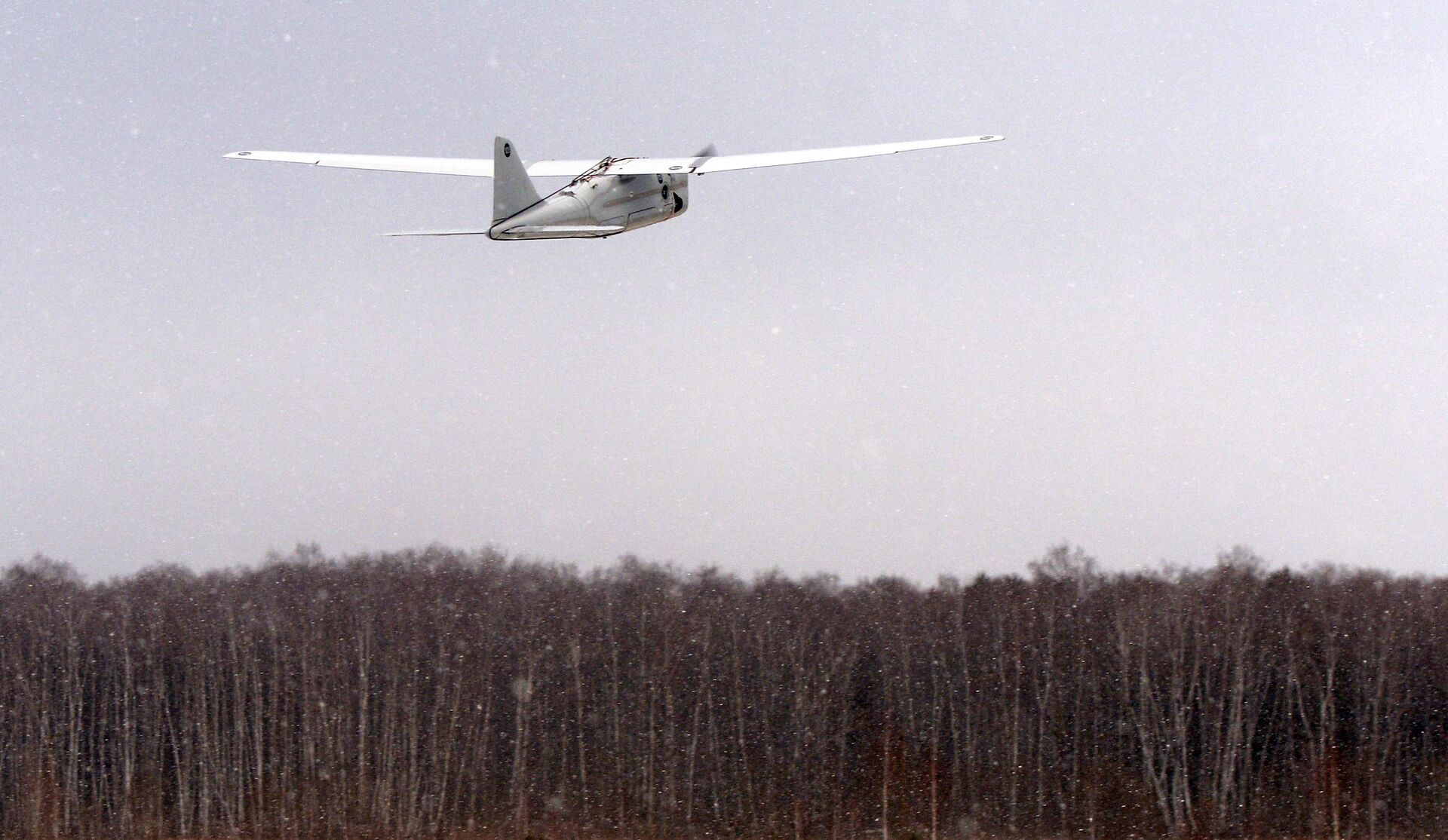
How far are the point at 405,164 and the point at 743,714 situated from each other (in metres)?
39.7

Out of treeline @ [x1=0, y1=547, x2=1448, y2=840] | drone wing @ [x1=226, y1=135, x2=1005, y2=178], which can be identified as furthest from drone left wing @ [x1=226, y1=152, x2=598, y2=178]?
treeline @ [x1=0, y1=547, x2=1448, y2=840]

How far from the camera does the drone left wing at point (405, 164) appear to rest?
24.7 m

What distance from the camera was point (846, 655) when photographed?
62062 mm

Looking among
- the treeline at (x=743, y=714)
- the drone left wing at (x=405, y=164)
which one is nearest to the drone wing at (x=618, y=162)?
the drone left wing at (x=405, y=164)

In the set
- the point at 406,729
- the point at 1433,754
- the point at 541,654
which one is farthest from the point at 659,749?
the point at 1433,754

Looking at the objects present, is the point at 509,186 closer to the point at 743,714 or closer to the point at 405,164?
the point at 405,164

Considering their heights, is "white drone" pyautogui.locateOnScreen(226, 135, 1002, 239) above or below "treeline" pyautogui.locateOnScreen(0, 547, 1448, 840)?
above

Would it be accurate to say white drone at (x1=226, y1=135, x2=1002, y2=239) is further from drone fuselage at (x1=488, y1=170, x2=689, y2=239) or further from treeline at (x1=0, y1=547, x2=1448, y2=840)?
treeline at (x1=0, y1=547, x2=1448, y2=840)

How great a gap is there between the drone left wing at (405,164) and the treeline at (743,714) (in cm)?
3792

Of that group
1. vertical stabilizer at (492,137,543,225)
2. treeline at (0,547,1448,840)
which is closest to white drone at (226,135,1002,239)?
vertical stabilizer at (492,137,543,225)

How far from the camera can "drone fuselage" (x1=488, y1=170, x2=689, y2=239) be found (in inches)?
854

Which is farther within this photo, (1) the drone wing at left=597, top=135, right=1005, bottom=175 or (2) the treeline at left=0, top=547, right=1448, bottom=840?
(2) the treeline at left=0, top=547, right=1448, bottom=840

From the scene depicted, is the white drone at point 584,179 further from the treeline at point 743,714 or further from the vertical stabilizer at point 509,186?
the treeline at point 743,714

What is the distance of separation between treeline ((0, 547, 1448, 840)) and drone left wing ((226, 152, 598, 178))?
37.9 m
